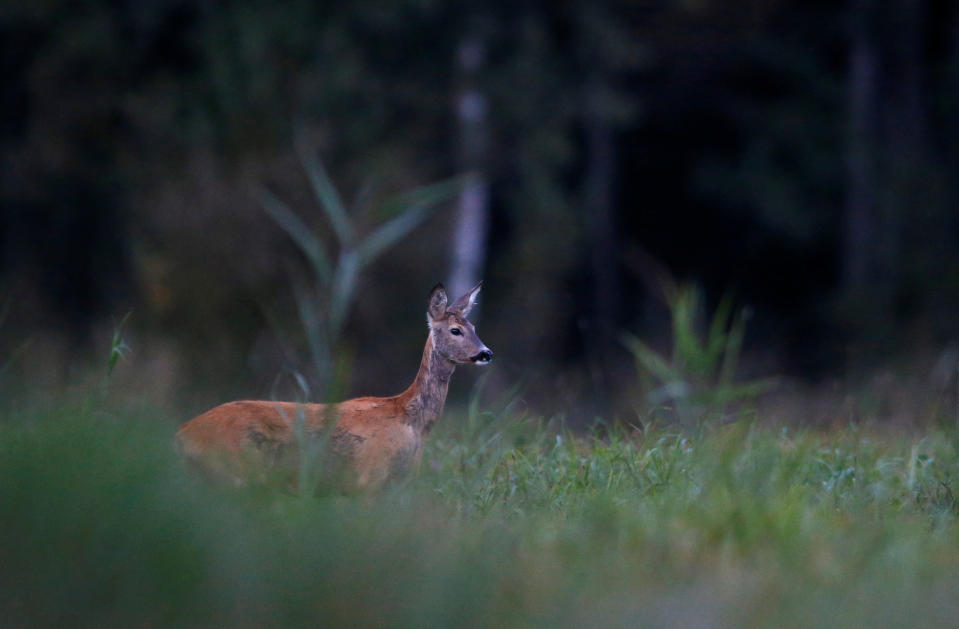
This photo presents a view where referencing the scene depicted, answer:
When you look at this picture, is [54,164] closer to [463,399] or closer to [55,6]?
[55,6]

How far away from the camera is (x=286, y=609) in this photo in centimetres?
365

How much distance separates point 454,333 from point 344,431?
97cm

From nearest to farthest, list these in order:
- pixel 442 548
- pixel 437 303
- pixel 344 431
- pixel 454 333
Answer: pixel 442 548 → pixel 344 431 → pixel 454 333 → pixel 437 303

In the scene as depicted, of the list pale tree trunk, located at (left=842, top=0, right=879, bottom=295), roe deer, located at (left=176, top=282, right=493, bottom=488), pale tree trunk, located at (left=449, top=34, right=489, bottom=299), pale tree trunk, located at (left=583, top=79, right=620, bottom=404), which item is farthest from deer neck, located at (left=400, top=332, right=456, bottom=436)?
pale tree trunk, located at (left=583, top=79, right=620, bottom=404)

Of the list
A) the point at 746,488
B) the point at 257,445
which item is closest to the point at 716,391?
the point at 746,488

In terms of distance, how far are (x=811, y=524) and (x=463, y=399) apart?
1154 cm

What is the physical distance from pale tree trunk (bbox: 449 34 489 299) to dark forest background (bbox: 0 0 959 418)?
2.0 inches

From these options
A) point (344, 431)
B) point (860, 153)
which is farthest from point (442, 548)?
point (860, 153)

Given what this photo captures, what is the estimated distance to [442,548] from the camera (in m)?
4.11

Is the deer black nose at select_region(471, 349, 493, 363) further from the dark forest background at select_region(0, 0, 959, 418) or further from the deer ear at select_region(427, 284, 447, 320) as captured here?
the dark forest background at select_region(0, 0, 959, 418)

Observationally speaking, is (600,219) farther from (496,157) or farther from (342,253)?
(342,253)

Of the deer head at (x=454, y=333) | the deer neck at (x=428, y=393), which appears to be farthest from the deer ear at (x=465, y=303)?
the deer neck at (x=428, y=393)

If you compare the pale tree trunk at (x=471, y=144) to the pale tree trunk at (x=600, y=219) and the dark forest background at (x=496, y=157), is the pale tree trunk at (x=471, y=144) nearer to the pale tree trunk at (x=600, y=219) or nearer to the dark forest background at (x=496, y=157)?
the dark forest background at (x=496, y=157)

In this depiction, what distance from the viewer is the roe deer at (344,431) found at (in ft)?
17.7
